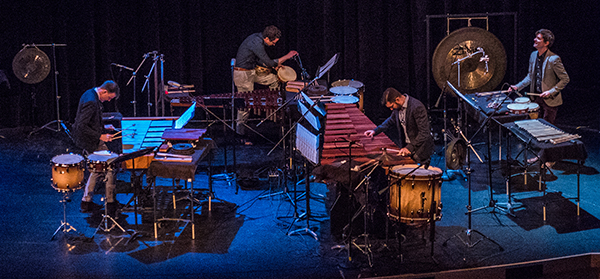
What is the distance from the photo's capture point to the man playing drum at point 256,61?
963cm

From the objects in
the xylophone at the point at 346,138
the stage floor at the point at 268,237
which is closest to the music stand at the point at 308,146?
the stage floor at the point at 268,237

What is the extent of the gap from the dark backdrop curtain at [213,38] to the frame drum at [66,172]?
5.30 m

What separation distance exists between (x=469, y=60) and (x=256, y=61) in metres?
3.55

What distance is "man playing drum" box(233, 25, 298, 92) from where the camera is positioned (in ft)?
31.6

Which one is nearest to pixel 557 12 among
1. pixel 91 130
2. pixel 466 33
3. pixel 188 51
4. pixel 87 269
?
pixel 466 33

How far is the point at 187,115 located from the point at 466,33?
4.96 metres

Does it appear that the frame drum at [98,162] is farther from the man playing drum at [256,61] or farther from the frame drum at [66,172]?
the man playing drum at [256,61]

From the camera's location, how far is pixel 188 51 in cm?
1177

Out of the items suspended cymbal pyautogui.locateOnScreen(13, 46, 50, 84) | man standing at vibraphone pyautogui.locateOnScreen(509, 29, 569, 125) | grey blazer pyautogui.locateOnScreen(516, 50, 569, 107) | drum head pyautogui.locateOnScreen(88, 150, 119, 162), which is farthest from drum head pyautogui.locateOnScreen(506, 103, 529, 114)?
suspended cymbal pyautogui.locateOnScreen(13, 46, 50, 84)

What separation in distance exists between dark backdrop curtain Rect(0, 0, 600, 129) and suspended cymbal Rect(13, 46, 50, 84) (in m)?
0.66

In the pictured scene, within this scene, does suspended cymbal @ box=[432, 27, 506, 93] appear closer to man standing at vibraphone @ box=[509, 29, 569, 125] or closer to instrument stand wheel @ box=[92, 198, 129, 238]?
man standing at vibraphone @ box=[509, 29, 569, 125]

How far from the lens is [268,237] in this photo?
6441 millimetres

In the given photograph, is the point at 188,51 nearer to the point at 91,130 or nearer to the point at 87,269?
the point at 91,130

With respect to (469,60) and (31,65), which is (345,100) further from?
(31,65)
